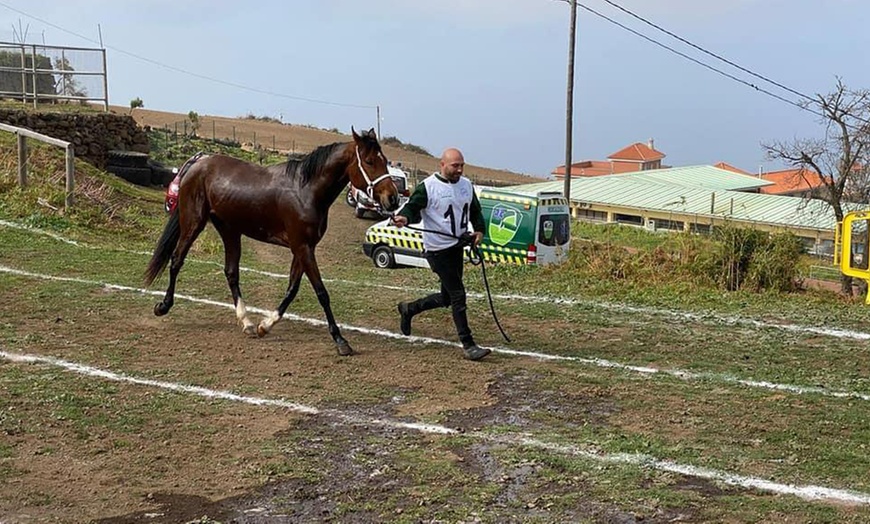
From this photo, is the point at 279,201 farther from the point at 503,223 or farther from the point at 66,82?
the point at 66,82

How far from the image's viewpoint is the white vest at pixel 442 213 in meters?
8.27

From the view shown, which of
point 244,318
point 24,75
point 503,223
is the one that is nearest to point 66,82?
point 24,75

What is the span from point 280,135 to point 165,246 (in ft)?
187

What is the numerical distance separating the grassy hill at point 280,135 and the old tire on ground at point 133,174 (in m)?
25.8

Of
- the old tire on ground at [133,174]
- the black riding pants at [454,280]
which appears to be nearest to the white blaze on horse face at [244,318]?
the black riding pants at [454,280]

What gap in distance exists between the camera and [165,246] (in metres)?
10.2

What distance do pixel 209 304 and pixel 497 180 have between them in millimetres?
56657

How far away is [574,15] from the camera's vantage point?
33.0 meters

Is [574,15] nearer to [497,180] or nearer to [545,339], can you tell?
[545,339]

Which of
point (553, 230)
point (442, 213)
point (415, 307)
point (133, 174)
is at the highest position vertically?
point (133, 174)

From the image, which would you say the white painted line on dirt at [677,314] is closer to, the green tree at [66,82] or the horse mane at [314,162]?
the horse mane at [314,162]

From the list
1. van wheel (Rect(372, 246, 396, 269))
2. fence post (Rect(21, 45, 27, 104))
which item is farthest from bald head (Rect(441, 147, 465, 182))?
fence post (Rect(21, 45, 27, 104))

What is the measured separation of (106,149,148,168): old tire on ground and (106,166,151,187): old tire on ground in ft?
0.51

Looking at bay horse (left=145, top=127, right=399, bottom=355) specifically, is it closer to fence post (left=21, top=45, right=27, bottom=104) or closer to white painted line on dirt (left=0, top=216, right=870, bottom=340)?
white painted line on dirt (left=0, top=216, right=870, bottom=340)
